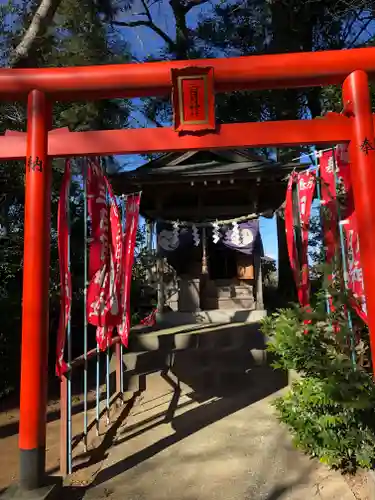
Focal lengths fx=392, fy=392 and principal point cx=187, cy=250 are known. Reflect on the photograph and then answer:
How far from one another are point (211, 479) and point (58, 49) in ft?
40.6

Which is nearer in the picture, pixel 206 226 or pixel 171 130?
pixel 171 130

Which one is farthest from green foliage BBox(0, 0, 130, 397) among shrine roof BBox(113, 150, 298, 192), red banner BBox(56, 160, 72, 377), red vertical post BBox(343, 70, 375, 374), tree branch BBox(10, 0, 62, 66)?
red vertical post BBox(343, 70, 375, 374)

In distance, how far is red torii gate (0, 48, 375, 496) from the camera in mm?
3902

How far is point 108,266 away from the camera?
518 cm

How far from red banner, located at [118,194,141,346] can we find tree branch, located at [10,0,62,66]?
337cm

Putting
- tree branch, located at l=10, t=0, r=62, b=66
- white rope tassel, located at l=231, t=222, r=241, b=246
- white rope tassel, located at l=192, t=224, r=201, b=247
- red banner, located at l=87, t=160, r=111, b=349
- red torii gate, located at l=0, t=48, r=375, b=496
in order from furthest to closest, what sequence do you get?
white rope tassel, located at l=192, t=224, r=201, b=247, white rope tassel, located at l=231, t=222, r=241, b=246, tree branch, located at l=10, t=0, r=62, b=66, red banner, located at l=87, t=160, r=111, b=349, red torii gate, located at l=0, t=48, r=375, b=496

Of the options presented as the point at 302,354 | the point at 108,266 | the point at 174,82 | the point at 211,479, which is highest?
the point at 174,82

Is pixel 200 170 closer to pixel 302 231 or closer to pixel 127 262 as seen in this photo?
pixel 127 262

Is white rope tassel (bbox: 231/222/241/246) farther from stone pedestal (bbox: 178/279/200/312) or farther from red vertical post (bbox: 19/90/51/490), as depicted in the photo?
red vertical post (bbox: 19/90/51/490)

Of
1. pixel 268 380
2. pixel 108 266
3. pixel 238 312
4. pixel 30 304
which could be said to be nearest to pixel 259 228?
pixel 238 312

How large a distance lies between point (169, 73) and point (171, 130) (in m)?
0.57

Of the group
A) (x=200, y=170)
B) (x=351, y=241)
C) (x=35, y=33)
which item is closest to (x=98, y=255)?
(x=351, y=241)

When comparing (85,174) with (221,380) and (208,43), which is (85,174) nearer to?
(221,380)

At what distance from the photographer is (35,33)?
712cm
